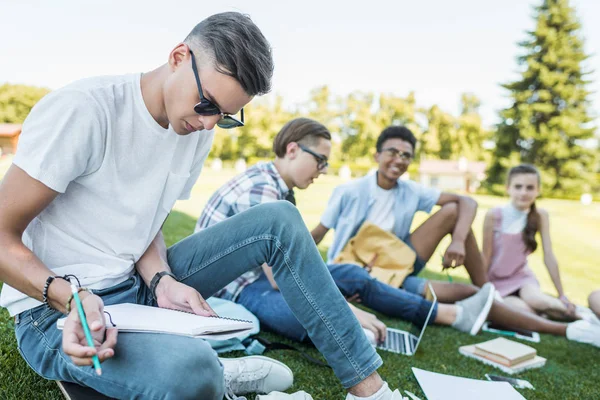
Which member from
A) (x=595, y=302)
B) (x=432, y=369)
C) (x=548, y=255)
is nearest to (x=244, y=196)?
(x=432, y=369)

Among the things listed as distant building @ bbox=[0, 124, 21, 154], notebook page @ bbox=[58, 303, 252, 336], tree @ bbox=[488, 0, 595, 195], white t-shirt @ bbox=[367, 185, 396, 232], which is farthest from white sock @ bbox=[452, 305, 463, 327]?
distant building @ bbox=[0, 124, 21, 154]

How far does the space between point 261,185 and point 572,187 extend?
104ft

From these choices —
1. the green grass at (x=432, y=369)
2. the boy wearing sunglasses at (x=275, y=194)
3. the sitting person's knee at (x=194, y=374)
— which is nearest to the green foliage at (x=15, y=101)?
the boy wearing sunglasses at (x=275, y=194)

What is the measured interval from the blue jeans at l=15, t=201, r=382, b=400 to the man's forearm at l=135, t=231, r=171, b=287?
0.14ft

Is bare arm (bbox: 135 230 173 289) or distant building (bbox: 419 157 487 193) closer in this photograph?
bare arm (bbox: 135 230 173 289)

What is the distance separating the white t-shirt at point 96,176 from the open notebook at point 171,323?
24 cm

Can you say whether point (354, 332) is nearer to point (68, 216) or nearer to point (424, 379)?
point (424, 379)

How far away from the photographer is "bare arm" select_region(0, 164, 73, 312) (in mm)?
1362

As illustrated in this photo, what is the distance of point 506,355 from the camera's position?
2.79 metres

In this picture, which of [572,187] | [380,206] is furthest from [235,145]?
[380,206]

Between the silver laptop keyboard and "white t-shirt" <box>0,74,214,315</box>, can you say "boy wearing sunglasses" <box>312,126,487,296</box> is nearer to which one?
the silver laptop keyboard

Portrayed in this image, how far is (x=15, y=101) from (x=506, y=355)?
65.0 metres

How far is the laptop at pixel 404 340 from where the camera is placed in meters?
2.84

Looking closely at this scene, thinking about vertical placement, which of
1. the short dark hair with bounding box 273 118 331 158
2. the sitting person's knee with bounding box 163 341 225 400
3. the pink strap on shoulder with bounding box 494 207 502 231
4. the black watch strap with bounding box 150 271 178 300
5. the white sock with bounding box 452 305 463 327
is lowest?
the white sock with bounding box 452 305 463 327
